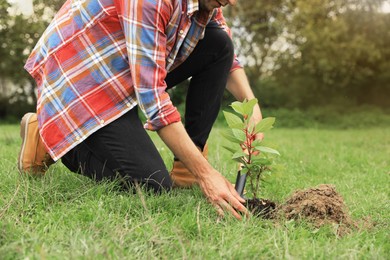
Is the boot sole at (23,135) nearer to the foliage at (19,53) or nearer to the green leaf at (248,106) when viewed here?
the green leaf at (248,106)

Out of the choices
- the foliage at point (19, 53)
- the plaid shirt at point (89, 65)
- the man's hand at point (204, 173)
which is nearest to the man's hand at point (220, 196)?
the man's hand at point (204, 173)

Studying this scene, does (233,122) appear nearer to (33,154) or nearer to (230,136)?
(230,136)

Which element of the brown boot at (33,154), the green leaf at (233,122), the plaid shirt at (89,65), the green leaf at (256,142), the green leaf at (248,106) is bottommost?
the green leaf at (256,142)

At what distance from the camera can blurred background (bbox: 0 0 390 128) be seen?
43.2 feet

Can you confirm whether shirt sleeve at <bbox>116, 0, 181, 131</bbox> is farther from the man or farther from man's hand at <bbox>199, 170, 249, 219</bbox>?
man's hand at <bbox>199, 170, 249, 219</bbox>

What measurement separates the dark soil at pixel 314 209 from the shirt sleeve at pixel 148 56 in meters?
0.58

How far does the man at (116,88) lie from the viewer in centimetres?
214

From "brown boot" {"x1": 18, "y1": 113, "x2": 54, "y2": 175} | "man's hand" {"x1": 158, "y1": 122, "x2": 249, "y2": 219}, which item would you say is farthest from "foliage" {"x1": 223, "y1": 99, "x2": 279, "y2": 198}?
"brown boot" {"x1": 18, "y1": 113, "x2": 54, "y2": 175}

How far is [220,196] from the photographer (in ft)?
6.91

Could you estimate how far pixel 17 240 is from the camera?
5.58 feet

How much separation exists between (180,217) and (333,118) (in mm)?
12338

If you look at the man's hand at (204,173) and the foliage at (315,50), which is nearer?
the man's hand at (204,173)

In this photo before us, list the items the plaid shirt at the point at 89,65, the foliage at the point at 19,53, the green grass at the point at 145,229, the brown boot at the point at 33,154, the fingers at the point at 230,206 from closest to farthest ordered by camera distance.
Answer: the green grass at the point at 145,229 → the fingers at the point at 230,206 → the plaid shirt at the point at 89,65 → the brown boot at the point at 33,154 → the foliage at the point at 19,53

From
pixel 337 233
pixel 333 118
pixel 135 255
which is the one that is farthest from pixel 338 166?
pixel 333 118
